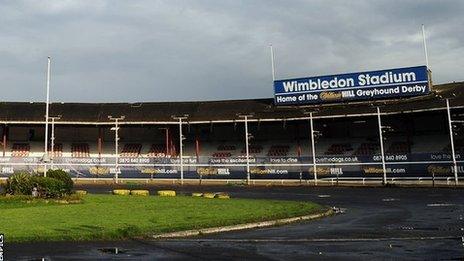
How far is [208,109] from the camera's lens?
57.5 meters

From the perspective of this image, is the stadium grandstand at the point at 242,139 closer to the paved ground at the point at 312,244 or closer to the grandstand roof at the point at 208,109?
the grandstand roof at the point at 208,109

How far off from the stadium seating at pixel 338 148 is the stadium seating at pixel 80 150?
87.1ft

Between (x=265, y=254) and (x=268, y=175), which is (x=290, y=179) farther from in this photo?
(x=265, y=254)

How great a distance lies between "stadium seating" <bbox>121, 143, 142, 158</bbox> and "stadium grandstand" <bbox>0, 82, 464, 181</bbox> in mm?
125

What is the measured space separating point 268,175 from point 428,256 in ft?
113

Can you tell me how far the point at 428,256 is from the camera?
10.2m

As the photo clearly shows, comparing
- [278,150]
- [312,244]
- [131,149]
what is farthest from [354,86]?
[312,244]

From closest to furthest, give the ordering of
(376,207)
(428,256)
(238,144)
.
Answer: (428,256) → (376,207) → (238,144)

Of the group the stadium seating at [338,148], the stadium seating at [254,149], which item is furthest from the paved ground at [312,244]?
the stadium seating at [254,149]

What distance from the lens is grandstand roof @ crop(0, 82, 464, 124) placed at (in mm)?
46219

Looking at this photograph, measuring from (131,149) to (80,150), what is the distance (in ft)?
18.6

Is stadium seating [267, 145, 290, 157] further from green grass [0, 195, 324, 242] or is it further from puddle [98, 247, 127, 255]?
puddle [98, 247, 127, 255]

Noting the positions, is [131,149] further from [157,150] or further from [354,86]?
[354,86]

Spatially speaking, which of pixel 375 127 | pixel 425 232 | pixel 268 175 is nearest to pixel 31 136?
pixel 268 175
